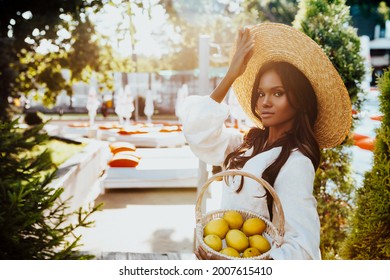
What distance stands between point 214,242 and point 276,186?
1.26ft

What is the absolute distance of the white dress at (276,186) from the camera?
1.97 meters

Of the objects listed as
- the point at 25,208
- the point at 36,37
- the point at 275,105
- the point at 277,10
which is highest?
the point at 277,10

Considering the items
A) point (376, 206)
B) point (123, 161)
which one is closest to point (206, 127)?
point (376, 206)

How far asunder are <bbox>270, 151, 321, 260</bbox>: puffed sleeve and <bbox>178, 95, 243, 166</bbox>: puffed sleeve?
1.30 ft

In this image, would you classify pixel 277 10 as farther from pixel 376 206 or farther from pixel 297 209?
pixel 297 209

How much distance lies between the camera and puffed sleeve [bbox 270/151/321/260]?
1.96 metres

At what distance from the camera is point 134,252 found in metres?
3.38

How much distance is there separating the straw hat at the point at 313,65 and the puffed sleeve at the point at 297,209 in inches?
15.1

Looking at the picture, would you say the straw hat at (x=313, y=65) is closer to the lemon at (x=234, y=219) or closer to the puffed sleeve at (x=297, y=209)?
the puffed sleeve at (x=297, y=209)

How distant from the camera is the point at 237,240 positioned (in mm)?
1938

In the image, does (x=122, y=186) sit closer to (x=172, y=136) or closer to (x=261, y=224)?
(x=172, y=136)

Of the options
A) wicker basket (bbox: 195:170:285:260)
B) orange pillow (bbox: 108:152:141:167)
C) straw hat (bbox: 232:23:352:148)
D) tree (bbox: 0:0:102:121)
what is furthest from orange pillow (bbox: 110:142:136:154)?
wicker basket (bbox: 195:170:285:260)

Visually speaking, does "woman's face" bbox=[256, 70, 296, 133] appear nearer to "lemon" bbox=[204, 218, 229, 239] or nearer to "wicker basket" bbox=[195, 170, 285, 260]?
"wicker basket" bbox=[195, 170, 285, 260]
